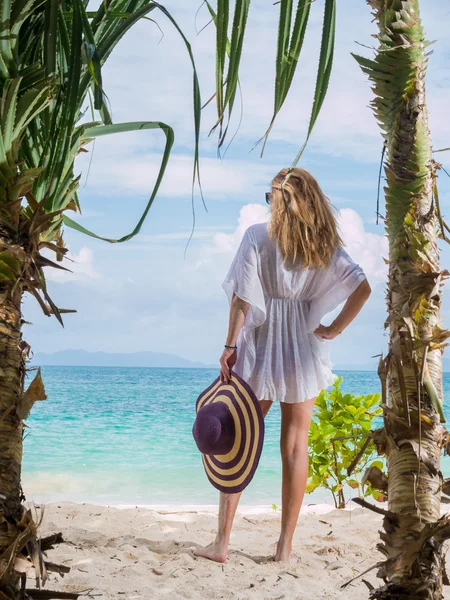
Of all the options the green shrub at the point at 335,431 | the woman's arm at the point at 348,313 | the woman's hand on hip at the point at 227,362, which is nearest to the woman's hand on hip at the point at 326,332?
the woman's arm at the point at 348,313

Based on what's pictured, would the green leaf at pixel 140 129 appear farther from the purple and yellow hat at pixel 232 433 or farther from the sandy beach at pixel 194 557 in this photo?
the purple and yellow hat at pixel 232 433

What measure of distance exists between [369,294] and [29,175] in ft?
6.41

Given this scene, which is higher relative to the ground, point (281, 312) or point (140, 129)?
point (140, 129)

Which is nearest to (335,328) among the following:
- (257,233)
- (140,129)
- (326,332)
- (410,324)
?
(326,332)

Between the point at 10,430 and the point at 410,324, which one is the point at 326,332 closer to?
the point at 410,324

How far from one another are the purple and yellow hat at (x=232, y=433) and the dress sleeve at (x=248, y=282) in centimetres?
29

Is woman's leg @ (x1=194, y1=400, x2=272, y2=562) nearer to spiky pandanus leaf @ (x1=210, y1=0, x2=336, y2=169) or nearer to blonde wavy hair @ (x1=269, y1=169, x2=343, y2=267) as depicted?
blonde wavy hair @ (x1=269, y1=169, x2=343, y2=267)

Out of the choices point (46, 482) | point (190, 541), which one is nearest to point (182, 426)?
point (46, 482)

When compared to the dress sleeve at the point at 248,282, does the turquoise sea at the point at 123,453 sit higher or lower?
lower

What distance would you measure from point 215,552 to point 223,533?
0.29 ft

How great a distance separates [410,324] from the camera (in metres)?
1.49

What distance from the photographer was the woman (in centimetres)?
292

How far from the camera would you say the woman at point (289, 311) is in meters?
2.92

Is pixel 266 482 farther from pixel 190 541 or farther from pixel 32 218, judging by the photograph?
pixel 32 218
